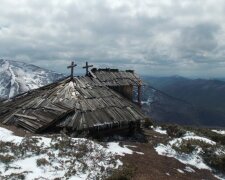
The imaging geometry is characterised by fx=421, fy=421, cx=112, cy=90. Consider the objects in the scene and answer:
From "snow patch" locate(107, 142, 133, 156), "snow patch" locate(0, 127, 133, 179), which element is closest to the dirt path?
"snow patch" locate(107, 142, 133, 156)

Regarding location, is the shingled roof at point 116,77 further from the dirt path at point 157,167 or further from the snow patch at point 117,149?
the snow patch at point 117,149

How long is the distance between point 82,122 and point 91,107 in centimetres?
305

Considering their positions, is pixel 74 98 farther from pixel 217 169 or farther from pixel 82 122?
pixel 217 169

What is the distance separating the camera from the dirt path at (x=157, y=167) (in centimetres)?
2761

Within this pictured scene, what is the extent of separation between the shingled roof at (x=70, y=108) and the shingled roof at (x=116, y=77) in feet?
8.26

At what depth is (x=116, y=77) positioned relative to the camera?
49.9 m

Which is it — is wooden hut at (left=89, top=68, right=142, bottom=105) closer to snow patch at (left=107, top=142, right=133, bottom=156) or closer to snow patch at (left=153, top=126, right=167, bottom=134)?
snow patch at (left=153, top=126, right=167, bottom=134)

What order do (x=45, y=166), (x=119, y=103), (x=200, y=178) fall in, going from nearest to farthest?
1. (x=45, y=166)
2. (x=200, y=178)
3. (x=119, y=103)

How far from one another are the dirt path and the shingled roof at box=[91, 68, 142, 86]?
501 inches

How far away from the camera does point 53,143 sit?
2814 centimetres

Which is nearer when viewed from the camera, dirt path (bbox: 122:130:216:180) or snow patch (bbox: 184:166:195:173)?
dirt path (bbox: 122:130:216:180)

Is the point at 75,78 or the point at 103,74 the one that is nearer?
the point at 75,78

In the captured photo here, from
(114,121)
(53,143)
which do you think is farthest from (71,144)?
(114,121)

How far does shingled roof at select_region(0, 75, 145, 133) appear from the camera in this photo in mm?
36406
